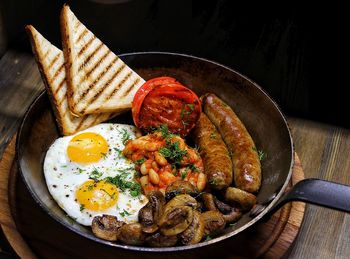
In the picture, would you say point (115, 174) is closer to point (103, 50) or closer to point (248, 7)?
point (103, 50)

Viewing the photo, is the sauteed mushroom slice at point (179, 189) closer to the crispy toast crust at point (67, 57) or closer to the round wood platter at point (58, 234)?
the round wood platter at point (58, 234)

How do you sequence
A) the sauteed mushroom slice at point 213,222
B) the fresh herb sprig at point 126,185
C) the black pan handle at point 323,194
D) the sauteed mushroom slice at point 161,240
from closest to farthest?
the black pan handle at point 323,194, the sauteed mushroom slice at point 161,240, the sauteed mushroom slice at point 213,222, the fresh herb sprig at point 126,185

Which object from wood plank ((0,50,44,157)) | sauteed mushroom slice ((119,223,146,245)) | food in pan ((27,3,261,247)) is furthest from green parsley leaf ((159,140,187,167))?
wood plank ((0,50,44,157))

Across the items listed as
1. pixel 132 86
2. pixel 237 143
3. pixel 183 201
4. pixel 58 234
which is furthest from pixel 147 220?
pixel 132 86

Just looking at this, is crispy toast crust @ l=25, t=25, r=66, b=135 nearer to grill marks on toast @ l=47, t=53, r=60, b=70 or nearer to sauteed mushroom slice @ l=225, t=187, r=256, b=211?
grill marks on toast @ l=47, t=53, r=60, b=70

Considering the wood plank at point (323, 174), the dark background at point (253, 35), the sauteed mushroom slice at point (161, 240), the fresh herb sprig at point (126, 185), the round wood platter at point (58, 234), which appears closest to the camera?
the sauteed mushroom slice at point (161, 240)

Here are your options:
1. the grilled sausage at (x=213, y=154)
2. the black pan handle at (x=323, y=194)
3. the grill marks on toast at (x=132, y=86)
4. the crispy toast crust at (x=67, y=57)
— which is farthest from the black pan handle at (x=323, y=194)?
the crispy toast crust at (x=67, y=57)

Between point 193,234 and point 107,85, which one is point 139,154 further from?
point 193,234

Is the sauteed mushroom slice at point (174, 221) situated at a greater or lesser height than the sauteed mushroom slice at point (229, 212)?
greater

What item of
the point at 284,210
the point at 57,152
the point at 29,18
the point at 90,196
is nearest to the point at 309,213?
the point at 284,210
